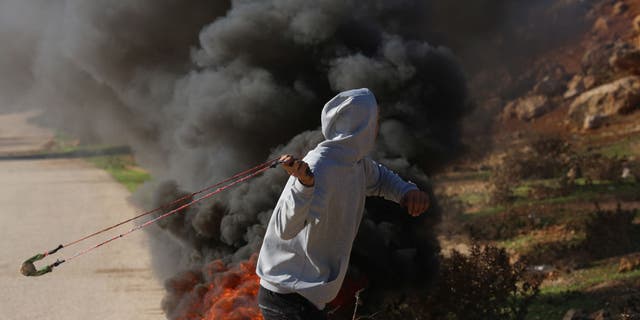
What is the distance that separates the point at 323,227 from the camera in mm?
3281

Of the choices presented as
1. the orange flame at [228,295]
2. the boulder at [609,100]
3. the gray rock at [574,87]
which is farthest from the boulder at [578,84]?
the orange flame at [228,295]

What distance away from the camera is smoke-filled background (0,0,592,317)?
712 cm

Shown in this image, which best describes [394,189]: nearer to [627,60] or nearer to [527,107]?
[627,60]

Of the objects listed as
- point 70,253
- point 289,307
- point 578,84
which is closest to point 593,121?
point 578,84

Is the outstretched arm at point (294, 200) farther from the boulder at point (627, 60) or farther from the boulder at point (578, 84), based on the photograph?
the boulder at point (578, 84)

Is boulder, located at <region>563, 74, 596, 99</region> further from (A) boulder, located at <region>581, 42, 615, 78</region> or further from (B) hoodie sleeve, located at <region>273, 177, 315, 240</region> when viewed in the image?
(B) hoodie sleeve, located at <region>273, 177, 315, 240</region>

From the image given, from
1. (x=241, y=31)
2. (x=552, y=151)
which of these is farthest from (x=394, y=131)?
(x=552, y=151)

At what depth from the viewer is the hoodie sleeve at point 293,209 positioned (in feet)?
10.1

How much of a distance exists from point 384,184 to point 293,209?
0.70m

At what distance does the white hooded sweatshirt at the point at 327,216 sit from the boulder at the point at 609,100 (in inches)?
532

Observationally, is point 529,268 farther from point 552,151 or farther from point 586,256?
point 552,151

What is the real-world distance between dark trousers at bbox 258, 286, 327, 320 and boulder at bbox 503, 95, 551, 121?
16561 mm

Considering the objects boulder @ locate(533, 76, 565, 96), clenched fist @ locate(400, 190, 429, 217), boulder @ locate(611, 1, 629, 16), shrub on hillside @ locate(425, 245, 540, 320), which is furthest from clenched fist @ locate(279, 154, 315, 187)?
boulder @ locate(611, 1, 629, 16)

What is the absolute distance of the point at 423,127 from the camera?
8.27m
